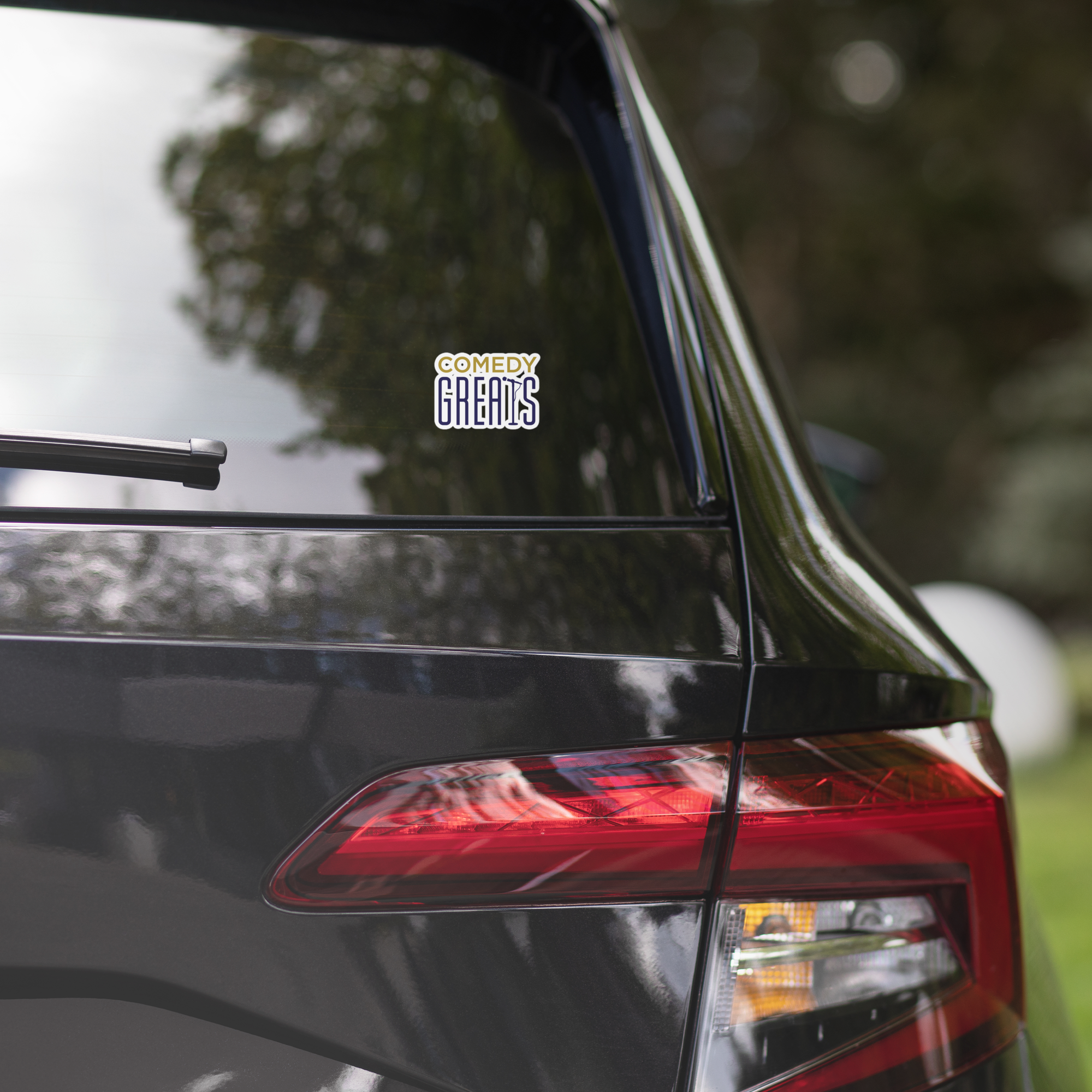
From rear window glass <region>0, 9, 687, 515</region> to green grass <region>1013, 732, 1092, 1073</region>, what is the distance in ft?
7.13

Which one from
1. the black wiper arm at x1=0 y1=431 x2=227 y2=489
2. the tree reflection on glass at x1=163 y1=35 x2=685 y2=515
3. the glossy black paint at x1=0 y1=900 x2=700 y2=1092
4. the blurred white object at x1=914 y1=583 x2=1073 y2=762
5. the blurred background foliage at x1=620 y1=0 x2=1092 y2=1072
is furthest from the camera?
the blurred background foliage at x1=620 y1=0 x2=1092 y2=1072

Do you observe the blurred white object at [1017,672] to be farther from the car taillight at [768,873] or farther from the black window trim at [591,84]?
the car taillight at [768,873]

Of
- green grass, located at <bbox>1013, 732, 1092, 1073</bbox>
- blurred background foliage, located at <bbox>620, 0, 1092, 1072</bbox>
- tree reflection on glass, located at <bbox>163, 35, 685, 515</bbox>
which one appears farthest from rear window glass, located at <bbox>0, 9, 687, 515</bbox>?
blurred background foliage, located at <bbox>620, 0, 1092, 1072</bbox>

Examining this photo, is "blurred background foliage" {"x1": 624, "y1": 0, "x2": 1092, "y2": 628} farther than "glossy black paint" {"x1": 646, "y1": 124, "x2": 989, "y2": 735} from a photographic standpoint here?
Yes

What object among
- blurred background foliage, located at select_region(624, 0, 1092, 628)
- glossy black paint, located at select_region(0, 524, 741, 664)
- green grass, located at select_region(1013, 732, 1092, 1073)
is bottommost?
green grass, located at select_region(1013, 732, 1092, 1073)

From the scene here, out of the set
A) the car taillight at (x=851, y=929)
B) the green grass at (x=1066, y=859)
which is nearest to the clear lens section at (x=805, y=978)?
the car taillight at (x=851, y=929)

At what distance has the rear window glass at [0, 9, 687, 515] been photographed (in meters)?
1.07

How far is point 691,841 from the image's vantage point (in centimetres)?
94

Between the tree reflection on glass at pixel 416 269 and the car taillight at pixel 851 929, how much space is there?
0.31 metres

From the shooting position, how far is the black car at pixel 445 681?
0.87m

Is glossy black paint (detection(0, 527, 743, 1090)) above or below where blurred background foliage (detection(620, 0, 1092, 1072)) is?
below

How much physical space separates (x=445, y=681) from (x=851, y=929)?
411mm

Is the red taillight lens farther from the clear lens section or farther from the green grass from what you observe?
the green grass

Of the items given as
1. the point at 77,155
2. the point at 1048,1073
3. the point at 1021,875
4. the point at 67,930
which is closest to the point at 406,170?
the point at 77,155
